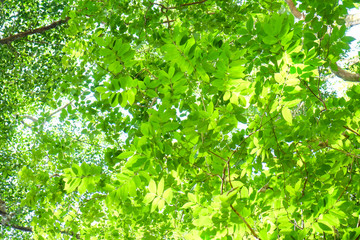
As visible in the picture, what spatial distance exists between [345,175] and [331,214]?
819 mm

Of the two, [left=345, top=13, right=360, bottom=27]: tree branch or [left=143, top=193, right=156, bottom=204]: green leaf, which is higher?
[left=345, top=13, right=360, bottom=27]: tree branch

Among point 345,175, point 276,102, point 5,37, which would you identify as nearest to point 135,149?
point 276,102

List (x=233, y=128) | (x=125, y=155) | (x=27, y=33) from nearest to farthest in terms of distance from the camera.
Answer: (x=125, y=155), (x=233, y=128), (x=27, y=33)

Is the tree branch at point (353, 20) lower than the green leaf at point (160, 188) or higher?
higher

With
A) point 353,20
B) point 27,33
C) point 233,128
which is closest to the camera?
point 233,128

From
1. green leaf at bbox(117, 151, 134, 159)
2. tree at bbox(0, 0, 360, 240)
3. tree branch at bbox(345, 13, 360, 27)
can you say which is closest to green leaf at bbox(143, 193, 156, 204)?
tree at bbox(0, 0, 360, 240)

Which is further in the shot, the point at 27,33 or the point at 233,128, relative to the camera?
the point at 27,33

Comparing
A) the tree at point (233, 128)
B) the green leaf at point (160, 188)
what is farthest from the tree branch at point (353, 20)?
the green leaf at point (160, 188)

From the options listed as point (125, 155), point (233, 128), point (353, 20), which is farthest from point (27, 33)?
point (353, 20)

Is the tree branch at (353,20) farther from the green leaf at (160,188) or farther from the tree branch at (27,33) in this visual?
the green leaf at (160,188)

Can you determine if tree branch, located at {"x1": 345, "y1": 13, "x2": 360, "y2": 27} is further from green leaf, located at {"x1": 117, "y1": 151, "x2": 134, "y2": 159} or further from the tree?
green leaf, located at {"x1": 117, "y1": 151, "x2": 134, "y2": 159}

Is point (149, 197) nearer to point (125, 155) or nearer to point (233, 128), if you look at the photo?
point (125, 155)

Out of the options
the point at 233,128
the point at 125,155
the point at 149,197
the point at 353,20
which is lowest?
the point at 149,197

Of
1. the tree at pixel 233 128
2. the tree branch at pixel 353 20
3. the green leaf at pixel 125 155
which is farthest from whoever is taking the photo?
the tree branch at pixel 353 20
